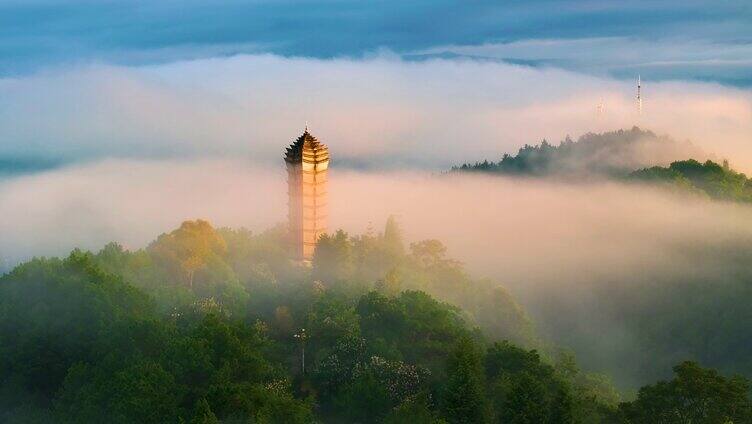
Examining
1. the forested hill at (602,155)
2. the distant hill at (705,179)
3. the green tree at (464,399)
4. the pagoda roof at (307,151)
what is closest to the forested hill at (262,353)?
the green tree at (464,399)

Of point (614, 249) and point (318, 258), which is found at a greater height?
point (318, 258)

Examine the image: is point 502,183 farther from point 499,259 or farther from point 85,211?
point 85,211

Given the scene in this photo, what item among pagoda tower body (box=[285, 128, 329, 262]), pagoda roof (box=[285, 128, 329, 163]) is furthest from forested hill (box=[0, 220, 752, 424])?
pagoda roof (box=[285, 128, 329, 163])

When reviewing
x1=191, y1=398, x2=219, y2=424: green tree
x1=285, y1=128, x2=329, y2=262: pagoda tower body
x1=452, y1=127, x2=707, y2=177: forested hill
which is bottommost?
x1=452, y1=127, x2=707, y2=177: forested hill

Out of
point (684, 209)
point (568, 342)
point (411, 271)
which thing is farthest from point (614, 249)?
point (411, 271)

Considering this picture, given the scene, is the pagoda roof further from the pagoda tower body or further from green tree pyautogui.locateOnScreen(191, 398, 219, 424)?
green tree pyautogui.locateOnScreen(191, 398, 219, 424)

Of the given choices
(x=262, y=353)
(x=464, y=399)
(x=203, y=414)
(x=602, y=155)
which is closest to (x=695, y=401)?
(x=464, y=399)
